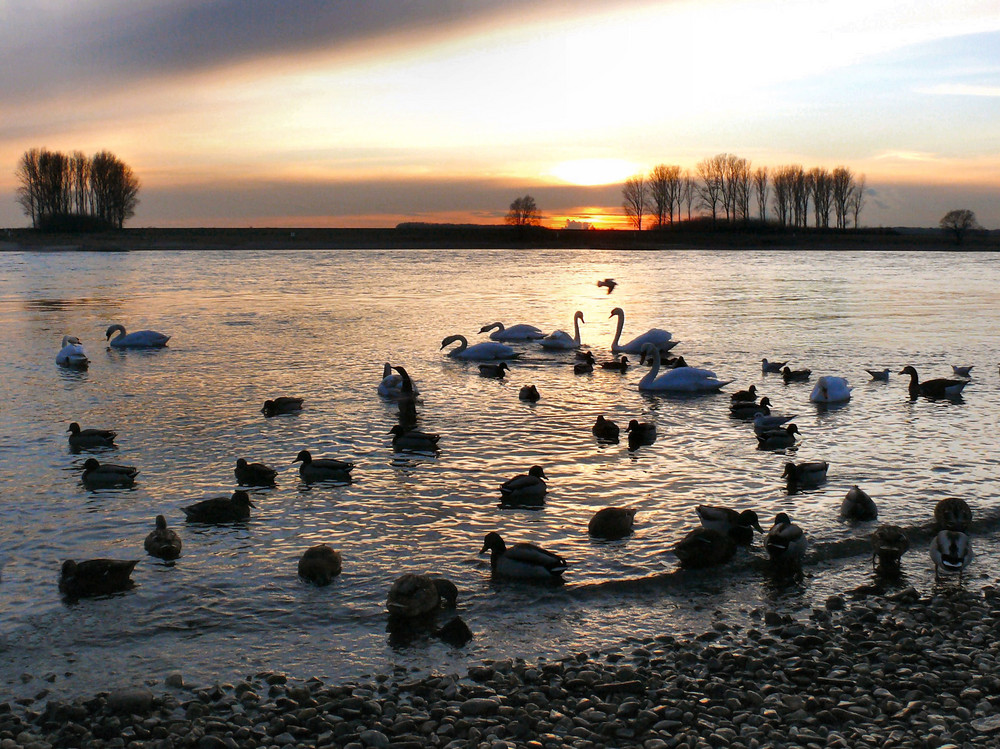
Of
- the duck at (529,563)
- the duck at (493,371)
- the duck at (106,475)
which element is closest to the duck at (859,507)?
the duck at (529,563)

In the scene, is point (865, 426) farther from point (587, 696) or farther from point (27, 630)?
point (27, 630)

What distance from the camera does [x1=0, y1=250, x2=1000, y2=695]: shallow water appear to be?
5586mm

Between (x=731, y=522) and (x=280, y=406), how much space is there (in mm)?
6850

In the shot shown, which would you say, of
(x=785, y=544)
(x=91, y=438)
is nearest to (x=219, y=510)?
(x=91, y=438)

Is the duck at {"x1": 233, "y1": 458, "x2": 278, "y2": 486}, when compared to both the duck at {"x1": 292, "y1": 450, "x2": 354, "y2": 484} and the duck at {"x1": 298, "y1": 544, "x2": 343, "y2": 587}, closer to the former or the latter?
the duck at {"x1": 292, "y1": 450, "x2": 354, "y2": 484}

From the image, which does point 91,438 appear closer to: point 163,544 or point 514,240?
point 163,544

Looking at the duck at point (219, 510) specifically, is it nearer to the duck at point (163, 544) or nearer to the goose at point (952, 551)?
the duck at point (163, 544)

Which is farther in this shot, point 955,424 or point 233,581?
point 955,424

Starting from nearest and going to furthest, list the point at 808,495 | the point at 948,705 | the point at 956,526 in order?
the point at 948,705 → the point at 956,526 → the point at 808,495

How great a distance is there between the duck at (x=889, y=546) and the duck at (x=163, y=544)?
542 cm

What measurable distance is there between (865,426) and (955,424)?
122 cm

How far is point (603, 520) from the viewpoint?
715 centimetres

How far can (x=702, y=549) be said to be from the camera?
652cm

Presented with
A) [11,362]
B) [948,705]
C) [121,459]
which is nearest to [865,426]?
[948,705]
